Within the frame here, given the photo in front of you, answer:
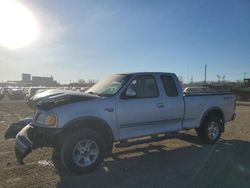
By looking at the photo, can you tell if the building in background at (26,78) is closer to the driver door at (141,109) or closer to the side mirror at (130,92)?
the driver door at (141,109)

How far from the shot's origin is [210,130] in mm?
8859

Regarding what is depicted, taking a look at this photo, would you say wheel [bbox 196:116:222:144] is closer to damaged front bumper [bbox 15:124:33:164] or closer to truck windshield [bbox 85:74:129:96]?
truck windshield [bbox 85:74:129:96]

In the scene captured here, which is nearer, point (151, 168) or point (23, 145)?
point (23, 145)

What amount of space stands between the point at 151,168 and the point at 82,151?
1.50 meters

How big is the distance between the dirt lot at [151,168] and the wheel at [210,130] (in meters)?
0.27

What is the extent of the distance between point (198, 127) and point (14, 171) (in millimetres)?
4884

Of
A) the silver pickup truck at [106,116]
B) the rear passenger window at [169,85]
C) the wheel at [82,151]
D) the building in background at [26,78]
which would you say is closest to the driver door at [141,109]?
the silver pickup truck at [106,116]

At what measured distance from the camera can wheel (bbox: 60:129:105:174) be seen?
5871 millimetres

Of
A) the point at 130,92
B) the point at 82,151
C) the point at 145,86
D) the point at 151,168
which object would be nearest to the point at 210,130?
the point at 145,86

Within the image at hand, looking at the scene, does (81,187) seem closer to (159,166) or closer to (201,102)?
(159,166)

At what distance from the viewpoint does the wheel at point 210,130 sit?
28.7ft

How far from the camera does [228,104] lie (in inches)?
370

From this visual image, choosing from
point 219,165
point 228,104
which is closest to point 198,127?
point 228,104

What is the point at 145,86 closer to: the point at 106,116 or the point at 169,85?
the point at 169,85
